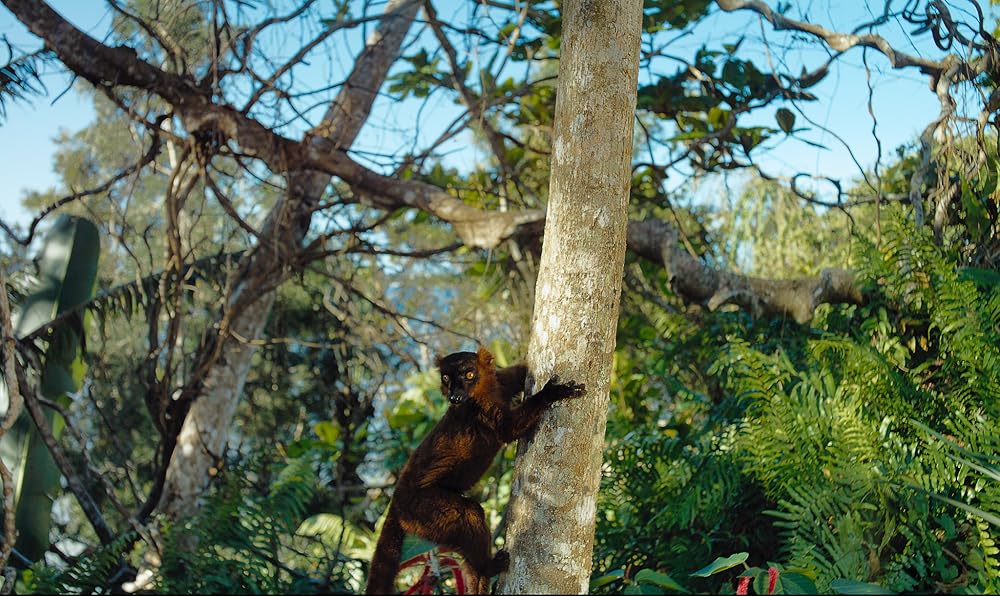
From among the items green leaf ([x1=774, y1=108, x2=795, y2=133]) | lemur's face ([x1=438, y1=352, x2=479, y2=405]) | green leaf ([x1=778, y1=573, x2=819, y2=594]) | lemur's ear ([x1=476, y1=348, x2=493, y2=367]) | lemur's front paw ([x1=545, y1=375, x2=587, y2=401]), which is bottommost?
green leaf ([x1=778, y1=573, x2=819, y2=594])

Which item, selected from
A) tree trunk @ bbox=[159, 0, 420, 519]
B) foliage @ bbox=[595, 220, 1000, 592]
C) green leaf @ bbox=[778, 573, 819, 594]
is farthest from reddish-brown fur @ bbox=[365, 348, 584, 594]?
tree trunk @ bbox=[159, 0, 420, 519]

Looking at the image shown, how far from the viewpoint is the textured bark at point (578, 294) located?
2457 mm

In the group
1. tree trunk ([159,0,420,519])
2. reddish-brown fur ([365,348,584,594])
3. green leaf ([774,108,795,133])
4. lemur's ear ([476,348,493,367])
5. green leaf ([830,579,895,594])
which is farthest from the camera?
tree trunk ([159,0,420,519])

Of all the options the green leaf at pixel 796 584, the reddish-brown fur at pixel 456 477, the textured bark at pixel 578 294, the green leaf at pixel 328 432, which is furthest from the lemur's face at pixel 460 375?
the green leaf at pixel 328 432

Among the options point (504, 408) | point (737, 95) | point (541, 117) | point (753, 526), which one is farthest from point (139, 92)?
point (753, 526)

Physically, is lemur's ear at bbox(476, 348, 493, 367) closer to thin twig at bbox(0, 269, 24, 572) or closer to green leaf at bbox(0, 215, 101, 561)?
thin twig at bbox(0, 269, 24, 572)

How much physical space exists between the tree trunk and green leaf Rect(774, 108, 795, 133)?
2.59m

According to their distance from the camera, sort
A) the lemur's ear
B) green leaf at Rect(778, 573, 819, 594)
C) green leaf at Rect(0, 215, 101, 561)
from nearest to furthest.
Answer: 1. green leaf at Rect(778, 573, 819, 594)
2. the lemur's ear
3. green leaf at Rect(0, 215, 101, 561)

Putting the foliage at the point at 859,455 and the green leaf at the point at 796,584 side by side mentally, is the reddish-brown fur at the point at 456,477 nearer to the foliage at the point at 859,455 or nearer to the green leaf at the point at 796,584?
the green leaf at the point at 796,584

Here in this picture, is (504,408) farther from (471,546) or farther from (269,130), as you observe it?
(269,130)

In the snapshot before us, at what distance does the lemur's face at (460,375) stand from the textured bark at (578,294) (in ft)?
2.26

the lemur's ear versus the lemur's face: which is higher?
the lemur's ear

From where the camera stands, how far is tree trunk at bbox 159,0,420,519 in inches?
228

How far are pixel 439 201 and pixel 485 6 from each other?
1.26 meters
